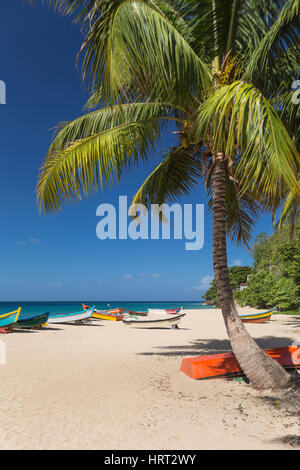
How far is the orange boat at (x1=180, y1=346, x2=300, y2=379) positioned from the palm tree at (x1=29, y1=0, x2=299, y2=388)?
80 centimetres

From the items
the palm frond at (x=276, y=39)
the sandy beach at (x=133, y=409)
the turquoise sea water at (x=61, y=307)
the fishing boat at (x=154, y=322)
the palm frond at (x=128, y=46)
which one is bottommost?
the turquoise sea water at (x=61, y=307)

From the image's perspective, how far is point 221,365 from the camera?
664cm

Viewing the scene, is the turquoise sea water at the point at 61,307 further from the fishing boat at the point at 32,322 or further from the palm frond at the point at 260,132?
the palm frond at the point at 260,132

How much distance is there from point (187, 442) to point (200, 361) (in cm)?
299

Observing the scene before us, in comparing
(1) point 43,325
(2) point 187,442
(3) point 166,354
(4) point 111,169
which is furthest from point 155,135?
(1) point 43,325

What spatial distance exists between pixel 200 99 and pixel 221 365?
5508mm

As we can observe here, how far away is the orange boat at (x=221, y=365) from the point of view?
6.59 m

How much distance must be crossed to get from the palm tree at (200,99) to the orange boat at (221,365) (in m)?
0.80

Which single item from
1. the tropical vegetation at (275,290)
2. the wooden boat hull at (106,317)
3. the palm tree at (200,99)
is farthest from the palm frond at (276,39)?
the wooden boat hull at (106,317)

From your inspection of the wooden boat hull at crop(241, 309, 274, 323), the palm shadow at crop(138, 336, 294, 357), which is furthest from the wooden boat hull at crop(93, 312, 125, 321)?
the palm shadow at crop(138, 336, 294, 357)

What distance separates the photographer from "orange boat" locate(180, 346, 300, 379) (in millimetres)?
6586

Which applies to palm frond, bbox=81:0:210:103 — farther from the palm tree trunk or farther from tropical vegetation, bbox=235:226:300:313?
tropical vegetation, bbox=235:226:300:313

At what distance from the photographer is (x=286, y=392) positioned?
546 centimetres

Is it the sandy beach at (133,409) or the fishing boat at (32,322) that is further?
the fishing boat at (32,322)
